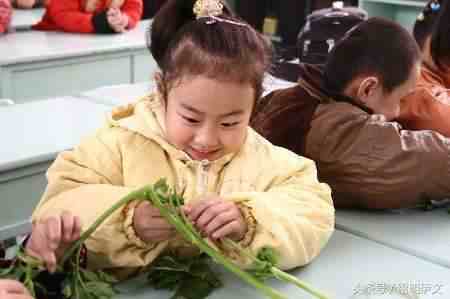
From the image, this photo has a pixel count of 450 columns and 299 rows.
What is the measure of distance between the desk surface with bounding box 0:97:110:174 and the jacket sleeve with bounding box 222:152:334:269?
0.65m

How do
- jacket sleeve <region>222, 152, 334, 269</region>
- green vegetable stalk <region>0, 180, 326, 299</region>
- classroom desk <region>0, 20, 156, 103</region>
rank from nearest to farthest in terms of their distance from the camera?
1. green vegetable stalk <region>0, 180, 326, 299</region>
2. jacket sleeve <region>222, 152, 334, 269</region>
3. classroom desk <region>0, 20, 156, 103</region>

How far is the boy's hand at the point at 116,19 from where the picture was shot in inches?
126

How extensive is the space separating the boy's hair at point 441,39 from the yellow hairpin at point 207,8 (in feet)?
2.75

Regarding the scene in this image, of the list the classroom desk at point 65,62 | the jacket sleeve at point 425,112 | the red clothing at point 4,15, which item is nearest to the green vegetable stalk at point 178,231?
the jacket sleeve at point 425,112

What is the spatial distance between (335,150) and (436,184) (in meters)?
0.21

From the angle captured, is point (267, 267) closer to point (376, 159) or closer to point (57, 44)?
point (376, 159)

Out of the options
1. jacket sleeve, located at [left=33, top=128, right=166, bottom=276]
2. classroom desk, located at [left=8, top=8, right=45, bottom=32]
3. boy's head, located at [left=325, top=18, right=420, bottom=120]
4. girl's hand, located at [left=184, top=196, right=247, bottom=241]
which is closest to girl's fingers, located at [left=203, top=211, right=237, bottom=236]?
girl's hand, located at [left=184, top=196, right=247, bottom=241]

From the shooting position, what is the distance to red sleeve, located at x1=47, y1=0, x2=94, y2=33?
318 centimetres

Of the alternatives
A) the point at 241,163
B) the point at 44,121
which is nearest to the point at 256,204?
the point at 241,163

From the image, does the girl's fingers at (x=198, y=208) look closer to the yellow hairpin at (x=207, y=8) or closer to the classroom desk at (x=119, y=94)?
the yellow hairpin at (x=207, y=8)

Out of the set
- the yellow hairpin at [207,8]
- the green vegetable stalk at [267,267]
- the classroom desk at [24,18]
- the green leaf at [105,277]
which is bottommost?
the classroom desk at [24,18]

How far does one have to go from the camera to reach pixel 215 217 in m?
0.91

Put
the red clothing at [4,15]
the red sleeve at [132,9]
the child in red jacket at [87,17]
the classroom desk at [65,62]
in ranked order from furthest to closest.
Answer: the red sleeve at [132,9] → the child in red jacket at [87,17] → the red clothing at [4,15] → the classroom desk at [65,62]

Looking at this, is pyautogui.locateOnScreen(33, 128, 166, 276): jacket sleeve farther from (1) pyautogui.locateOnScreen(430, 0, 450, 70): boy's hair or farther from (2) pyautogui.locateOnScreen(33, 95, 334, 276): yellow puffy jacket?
(1) pyautogui.locateOnScreen(430, 0, 450, 70): boy's hair
